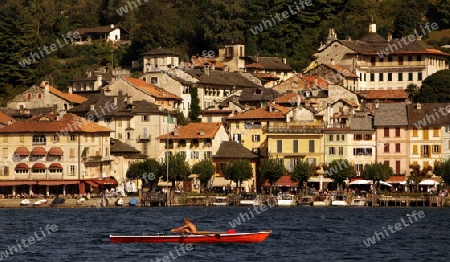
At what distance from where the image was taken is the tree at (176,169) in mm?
145500

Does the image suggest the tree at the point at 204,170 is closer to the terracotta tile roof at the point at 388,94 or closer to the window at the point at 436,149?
the window at the point at 436,149

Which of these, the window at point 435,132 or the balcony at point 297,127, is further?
the balcony at point 297,127

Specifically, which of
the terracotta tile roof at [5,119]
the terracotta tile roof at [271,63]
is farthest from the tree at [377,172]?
the terracotta tile roof at [271,63]

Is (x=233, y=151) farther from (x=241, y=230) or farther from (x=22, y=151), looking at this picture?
(x=241, y=230)

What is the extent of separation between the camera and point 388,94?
16275 cm

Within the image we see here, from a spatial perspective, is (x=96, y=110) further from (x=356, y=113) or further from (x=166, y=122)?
(x=356, y=113)

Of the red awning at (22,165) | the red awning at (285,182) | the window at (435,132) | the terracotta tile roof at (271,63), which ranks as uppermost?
the terracotta tile roof at (271,63)

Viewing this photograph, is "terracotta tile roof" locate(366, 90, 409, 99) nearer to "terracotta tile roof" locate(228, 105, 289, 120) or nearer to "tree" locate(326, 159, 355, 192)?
"terracotta tile roof" locate(228, 105, 289, 120)

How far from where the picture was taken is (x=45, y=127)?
486 ft

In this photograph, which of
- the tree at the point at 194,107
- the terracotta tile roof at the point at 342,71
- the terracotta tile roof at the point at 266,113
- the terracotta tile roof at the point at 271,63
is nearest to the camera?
the terracotta tile roof at the point at 266,113

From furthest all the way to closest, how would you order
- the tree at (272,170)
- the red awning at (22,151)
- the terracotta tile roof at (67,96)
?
the terracotta tile roof at (67,96) → the red awning at (22,151) → the tree at (272,170)

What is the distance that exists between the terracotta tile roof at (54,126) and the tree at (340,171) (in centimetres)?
2306

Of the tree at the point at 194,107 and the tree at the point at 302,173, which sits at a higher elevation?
the tree at the point at 194,107

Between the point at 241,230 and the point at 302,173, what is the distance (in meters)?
32.3
